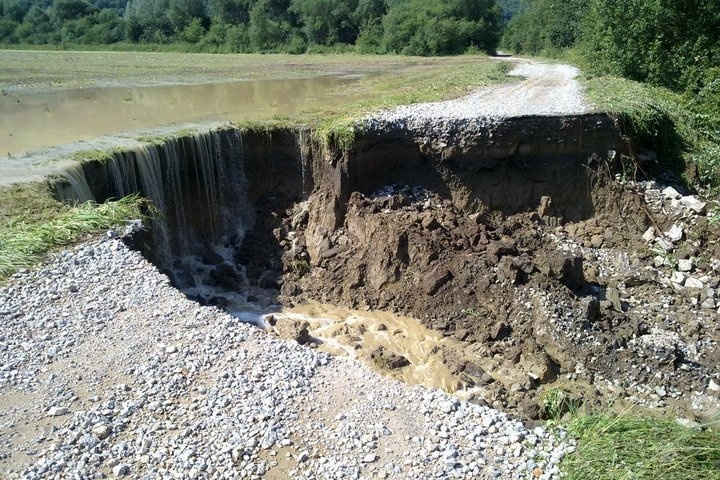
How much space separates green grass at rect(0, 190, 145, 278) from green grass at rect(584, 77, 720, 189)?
1232 cm

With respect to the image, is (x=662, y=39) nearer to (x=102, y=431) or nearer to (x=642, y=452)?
(x=642, y=452)

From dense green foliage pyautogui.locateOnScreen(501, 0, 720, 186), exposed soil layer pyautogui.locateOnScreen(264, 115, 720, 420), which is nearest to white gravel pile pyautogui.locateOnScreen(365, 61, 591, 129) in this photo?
exposed soil layer pyautogui.locateOnScreen(264, 115, 720, 420)

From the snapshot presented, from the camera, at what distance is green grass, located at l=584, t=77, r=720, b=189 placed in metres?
14.8

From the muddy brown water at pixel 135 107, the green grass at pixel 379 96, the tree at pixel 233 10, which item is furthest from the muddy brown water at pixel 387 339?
the tree at pixel 233 10

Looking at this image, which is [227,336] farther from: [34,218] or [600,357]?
[600,357]

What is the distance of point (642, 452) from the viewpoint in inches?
224

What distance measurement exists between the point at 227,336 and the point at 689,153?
1384 cm

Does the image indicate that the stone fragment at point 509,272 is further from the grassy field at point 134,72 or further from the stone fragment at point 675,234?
the grassy field at point 134,72

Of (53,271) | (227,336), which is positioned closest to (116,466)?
(227,336)

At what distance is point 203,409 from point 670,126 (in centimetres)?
1520

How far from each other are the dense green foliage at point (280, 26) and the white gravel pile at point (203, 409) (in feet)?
149

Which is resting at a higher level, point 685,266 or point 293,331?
point 685,266

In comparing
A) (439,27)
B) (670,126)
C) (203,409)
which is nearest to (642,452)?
(203,409)

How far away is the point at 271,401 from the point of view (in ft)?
Answer: 22.4
